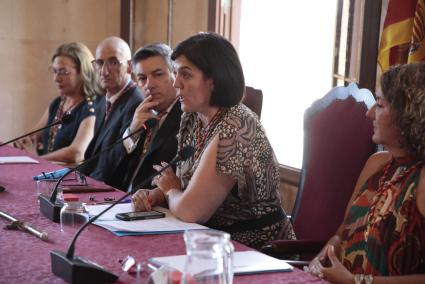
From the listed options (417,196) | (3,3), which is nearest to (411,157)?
(417,196)

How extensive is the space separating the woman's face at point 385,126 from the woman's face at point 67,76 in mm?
2609

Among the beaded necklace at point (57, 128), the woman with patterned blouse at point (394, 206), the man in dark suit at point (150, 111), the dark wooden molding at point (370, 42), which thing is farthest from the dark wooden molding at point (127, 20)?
the woman with patterned blouse at point (394, 206)

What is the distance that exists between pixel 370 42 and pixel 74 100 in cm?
195

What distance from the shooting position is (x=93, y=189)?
8.41 feet

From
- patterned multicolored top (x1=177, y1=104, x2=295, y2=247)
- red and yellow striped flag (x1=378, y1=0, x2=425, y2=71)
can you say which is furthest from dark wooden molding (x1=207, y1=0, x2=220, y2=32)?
patterned multicolored top (x1=177, y1=104, x2=295, y2=247)

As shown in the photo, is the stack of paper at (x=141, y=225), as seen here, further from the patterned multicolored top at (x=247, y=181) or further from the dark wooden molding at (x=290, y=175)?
the dark wooden molding at (x=290, y=175)

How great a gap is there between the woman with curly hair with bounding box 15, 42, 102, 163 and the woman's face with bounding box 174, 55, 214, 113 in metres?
1.71

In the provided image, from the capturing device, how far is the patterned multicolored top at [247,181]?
2.24 m

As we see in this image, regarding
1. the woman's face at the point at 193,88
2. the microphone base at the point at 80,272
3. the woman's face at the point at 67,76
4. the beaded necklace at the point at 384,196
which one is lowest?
the microphone base at the point at 80,272

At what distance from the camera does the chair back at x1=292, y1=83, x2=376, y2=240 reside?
2295 mm

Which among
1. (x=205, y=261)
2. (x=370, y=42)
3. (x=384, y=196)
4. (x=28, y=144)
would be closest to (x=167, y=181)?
(x=384, y=196)

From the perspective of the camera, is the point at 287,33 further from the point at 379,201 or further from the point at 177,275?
the point at 177,275

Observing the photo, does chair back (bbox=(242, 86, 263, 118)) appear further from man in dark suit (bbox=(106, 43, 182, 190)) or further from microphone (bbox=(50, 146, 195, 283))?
microphone (bbox=(50, 146, 195, 283))

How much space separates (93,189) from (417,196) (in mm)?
1213
